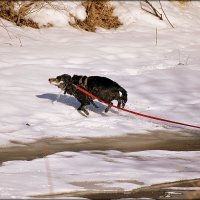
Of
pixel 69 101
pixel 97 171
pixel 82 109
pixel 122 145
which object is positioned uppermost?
pixel 97 171

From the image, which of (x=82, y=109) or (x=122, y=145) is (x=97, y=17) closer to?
(x=82, y=109)

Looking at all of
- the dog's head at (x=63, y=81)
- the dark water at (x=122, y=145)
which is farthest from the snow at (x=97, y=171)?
the dog's head at (x=63, y=81)

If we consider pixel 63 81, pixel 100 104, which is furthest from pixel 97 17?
pixel 63 81

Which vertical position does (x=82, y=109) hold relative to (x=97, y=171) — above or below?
below

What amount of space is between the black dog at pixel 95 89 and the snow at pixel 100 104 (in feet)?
0.81

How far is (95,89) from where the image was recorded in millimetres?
10148

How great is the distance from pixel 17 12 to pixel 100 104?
596cm

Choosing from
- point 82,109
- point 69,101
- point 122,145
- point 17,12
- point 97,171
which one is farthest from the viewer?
point 17,12

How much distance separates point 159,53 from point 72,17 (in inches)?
123

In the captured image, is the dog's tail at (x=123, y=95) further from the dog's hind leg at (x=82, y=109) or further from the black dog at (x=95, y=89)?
the dog's hind leg at (x=82, y=109)

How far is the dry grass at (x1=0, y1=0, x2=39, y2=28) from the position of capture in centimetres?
1583

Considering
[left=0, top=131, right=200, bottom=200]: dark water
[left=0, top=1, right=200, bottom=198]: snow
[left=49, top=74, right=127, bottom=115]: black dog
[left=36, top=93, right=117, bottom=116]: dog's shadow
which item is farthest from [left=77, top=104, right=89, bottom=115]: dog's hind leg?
[left=0, top=131, right=200, bottom=200]: dark water

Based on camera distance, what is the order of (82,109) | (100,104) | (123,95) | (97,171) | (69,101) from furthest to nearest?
1. (69,101)
2. (100,104)
3. (82,109)
4. (123,95)
5. (97,171)

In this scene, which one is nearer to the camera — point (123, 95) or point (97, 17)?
point (123, 95)
